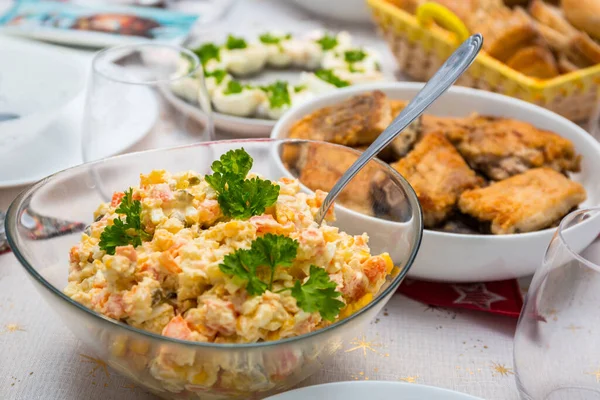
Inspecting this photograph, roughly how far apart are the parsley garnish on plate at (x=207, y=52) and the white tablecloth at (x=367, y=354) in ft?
3.39

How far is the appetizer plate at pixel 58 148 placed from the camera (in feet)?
5.14

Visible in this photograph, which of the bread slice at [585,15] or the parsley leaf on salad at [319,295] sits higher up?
the bread slice at [585,15]

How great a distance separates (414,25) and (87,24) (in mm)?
1131

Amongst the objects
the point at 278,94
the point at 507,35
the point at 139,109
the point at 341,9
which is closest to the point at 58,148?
the point at 139,109

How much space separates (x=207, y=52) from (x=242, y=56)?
0.12 metres

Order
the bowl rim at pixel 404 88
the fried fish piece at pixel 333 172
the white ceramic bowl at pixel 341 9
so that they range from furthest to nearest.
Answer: the white ceramic bowl at pixel 341 9 → the bowl rim at pixel 404 88 → the fried fish piece at pixel 333 172

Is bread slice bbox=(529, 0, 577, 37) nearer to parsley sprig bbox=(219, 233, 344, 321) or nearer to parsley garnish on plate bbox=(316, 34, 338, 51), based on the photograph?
parsley garnish on plate bbox=(316, 34, 338, 51)

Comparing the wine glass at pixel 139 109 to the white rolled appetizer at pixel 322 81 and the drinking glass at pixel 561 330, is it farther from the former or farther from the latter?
the drinking glass at pixel 561 330

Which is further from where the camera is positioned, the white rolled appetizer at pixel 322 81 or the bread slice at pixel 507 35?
the white rolled appetizer at pixel 322 81

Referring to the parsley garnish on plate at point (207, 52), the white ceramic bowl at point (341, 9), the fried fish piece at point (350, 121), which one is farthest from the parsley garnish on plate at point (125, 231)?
the white ceramic bowl at point (341, 9)

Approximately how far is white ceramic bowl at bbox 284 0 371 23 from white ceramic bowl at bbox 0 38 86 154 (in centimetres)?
105

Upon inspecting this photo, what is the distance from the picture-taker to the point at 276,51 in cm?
222

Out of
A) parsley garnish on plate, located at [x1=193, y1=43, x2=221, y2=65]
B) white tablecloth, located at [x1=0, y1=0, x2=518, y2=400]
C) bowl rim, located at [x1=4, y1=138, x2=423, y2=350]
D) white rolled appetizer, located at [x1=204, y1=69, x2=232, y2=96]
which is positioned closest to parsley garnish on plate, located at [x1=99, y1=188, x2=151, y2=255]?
bowl rim, located at [x1=4, y1=138, x2=423, y2=350]

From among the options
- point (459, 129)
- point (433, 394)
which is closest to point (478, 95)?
point (459, 129)
